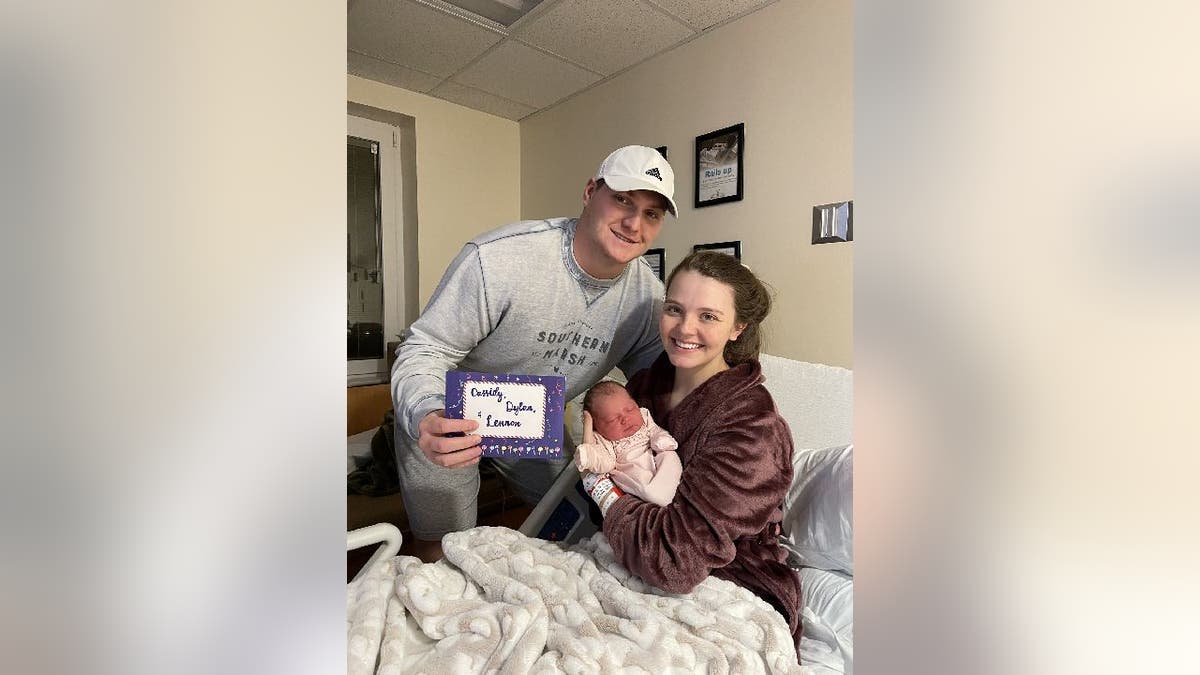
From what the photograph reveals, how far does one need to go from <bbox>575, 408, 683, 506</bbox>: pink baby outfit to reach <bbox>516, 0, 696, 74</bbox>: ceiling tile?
1.50m

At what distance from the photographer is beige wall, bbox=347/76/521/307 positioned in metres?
2.45

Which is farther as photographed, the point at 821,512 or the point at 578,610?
the point at 821,512

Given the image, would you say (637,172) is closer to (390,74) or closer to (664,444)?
(664,444)

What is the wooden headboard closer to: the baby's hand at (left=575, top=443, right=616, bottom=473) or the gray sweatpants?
the gray sweatpants

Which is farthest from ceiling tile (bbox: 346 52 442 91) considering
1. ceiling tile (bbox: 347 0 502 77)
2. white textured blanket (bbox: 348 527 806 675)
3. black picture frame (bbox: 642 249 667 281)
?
white textured blanket (bbox: 348 527 806 675)

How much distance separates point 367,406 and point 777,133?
199 cm

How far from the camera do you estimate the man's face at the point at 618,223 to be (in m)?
1.12

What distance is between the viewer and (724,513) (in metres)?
0.76

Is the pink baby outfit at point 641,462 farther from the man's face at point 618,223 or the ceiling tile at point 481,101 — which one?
the ceiling tile at point 481,101

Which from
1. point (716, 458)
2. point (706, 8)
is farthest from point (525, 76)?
point (716, 458)
